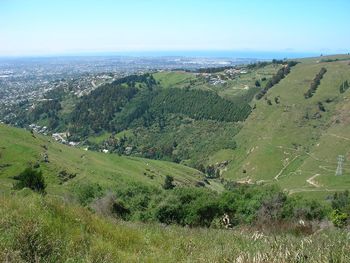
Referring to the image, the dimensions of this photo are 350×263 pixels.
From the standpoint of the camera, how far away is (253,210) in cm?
4350

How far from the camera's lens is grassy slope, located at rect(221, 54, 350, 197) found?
351 ft

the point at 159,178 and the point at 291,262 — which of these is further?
the point at 159,178

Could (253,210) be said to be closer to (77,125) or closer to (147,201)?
(147,201)

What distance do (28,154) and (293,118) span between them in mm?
95541

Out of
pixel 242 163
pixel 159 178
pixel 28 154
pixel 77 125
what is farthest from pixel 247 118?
pixel 28 154

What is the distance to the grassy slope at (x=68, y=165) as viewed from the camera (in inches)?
2751

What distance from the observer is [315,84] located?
536ft

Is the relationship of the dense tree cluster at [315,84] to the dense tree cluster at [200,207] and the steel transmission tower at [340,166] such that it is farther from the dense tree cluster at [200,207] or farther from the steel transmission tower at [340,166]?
the dense tree cluster at [200,207]

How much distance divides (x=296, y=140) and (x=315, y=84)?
4382cm

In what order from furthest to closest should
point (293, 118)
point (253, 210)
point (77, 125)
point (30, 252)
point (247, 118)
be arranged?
point (77, 125) < point (247, 118) < point (293, 118) < point (253, 210) < point (30, 252)

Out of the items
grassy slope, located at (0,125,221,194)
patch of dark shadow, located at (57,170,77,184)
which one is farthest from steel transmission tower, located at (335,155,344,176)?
patch of dark shadow, located at (57,170,77,184)

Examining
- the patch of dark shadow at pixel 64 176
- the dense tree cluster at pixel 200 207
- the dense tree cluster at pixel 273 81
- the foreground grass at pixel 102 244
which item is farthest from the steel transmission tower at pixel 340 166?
the foreground grass at pixel 102 244

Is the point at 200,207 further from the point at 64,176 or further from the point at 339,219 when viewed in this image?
the point at 64,176

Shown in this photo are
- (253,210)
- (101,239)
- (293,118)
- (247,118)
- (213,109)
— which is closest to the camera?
(101,239)
